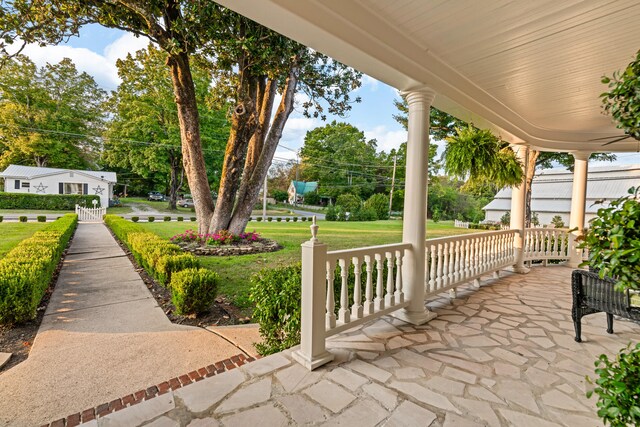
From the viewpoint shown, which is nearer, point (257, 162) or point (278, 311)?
point (278, 311)

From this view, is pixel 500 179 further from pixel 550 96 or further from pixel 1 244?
pixel 1 244

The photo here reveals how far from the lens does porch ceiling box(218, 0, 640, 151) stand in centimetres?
223

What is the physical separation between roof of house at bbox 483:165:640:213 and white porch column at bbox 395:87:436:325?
12.3m

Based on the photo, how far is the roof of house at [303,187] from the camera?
33344 mm

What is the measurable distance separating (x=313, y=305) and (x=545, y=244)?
7402mm

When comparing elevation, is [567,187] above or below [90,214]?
above

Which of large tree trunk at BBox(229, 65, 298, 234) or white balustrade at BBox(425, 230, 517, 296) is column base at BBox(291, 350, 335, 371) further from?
large tree trunk at BBox(229, 65, 298, 234)

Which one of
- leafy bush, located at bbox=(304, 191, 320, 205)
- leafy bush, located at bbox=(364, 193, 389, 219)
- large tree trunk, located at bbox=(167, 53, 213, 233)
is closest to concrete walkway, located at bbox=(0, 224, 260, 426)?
large tree trunk, located at bbox=(167, 53, 213, 233)

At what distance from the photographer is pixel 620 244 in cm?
114

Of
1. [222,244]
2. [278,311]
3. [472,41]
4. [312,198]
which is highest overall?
[472,41]

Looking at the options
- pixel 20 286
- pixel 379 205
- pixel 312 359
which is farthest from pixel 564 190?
pixel 20 286

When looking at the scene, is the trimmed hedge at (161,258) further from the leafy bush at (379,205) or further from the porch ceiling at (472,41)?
the leafy bush at (379,205)

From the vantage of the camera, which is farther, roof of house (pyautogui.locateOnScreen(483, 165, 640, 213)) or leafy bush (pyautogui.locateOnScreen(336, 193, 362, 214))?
leafy bush (pyautogui.locateOnScreen(336, 193, 362, 214))

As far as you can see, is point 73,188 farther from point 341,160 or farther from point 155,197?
point 341,160
